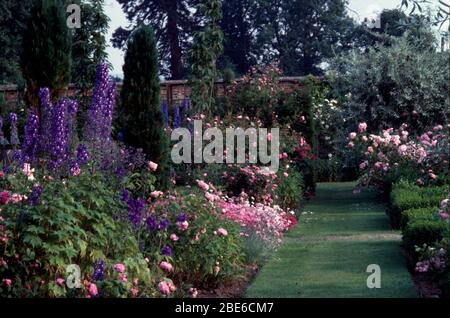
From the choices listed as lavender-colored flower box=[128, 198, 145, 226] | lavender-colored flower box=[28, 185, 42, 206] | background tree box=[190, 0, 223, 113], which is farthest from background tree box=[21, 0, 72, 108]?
lavender-colored flower box=[28, 185, 42, 206]

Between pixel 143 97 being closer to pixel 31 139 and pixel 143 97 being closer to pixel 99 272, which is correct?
pixel 31 139

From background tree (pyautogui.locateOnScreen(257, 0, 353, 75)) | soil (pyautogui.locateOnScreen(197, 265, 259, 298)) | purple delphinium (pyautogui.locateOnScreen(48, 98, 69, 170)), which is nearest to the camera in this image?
purple delphinium (pyautogui.locateOnScreen(48, 98, 69, 170))

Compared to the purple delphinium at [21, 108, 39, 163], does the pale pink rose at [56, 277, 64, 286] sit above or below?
below

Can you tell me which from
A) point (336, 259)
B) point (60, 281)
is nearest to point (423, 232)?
point (336, 259)

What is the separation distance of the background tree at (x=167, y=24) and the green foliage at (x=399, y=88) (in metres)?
14.6

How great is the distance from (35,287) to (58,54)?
818cm

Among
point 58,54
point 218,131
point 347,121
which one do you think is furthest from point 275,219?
point 347,121

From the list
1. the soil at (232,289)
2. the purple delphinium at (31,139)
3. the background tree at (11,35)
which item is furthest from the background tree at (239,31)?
the purple delphinium at (31,139)

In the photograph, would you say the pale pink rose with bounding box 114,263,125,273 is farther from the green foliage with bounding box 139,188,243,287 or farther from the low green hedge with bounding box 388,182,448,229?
the low green hedge with bounding box 388,182,448,229

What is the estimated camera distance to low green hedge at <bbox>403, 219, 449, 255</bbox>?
22.8ft

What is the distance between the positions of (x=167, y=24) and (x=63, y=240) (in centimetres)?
2571

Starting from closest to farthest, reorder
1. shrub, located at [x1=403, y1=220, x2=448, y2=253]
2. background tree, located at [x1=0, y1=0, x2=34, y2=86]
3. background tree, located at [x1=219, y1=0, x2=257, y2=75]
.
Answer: shrub, located at [x1=403, y1=220, x2=448, y2=253]
background tree, located at [x1=0, y1=0, x2=34, y2=86]
background tree, located at [x1=219, y1=0, x2=257, y2=75]

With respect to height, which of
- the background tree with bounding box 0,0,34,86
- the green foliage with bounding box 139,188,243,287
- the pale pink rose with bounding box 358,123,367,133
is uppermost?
the background tree with bounding box 0,0,34,86

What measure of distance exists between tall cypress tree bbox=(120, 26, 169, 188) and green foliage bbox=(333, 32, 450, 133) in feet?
21.0
